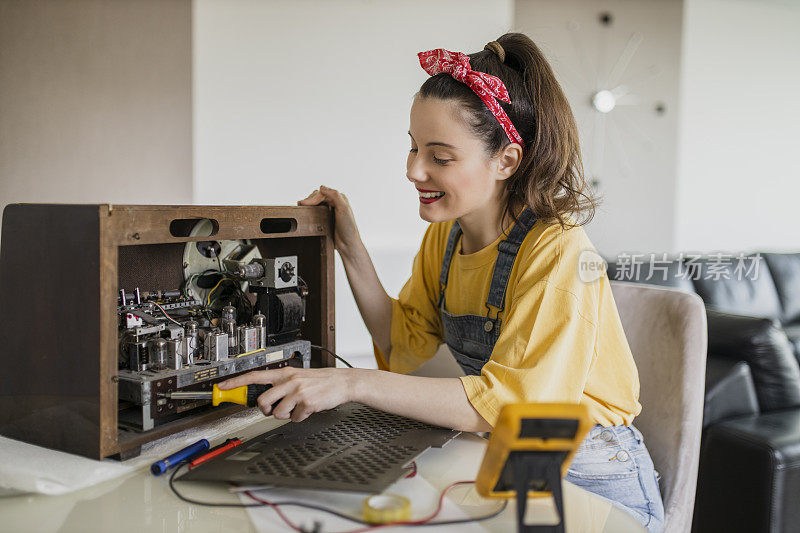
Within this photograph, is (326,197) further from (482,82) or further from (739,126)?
(739,126)

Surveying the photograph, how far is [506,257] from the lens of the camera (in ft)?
3.64

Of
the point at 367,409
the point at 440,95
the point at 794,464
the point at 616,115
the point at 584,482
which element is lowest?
the point at 794,464

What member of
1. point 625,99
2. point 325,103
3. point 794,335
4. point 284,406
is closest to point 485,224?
point 284,406

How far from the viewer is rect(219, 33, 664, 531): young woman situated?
90 cm

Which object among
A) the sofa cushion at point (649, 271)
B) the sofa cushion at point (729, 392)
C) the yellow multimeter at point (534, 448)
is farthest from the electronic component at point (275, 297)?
the sofa cushion at point (649, 271)

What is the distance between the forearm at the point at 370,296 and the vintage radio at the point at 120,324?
0.19 metres

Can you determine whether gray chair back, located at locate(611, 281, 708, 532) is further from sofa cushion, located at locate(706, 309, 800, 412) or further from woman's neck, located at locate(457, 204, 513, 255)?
sofa cushion, located at locate(706, 309, 800, 412)

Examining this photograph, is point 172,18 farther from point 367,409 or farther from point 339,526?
point 339,526

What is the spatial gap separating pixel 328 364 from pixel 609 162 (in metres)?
3.06

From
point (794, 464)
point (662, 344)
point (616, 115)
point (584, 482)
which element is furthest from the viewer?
point (616, 115)

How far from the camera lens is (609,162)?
3838mm

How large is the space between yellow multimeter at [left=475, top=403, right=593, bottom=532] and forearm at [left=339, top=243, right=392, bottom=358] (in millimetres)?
777

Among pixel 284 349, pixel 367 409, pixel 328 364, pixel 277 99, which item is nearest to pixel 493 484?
pixel 367 409

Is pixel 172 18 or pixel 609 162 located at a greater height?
pixel 172 18
